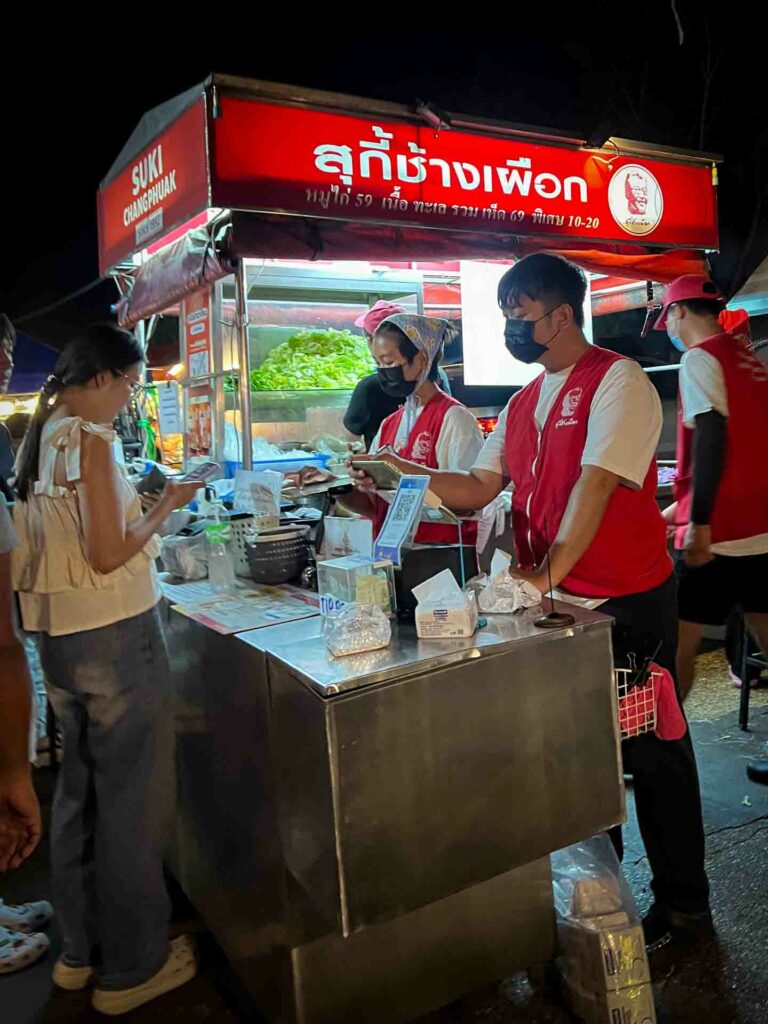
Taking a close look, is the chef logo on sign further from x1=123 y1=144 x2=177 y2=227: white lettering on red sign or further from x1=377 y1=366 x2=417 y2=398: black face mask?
x1=123 y1=144 x2=177 y2=227: white lettering on red sign

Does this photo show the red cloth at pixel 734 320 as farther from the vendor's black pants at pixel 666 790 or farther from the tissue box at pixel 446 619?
the tissue box at pixel 446 619

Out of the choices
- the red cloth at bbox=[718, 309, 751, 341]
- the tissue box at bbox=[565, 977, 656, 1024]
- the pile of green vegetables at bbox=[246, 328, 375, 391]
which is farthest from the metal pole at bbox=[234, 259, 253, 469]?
the red cloth at bbox=[718, 309, 751, 341]

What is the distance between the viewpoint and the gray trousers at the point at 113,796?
6.94 ft

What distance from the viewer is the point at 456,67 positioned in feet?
23.2

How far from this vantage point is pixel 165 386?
468 cm

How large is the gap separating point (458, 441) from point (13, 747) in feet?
6.53

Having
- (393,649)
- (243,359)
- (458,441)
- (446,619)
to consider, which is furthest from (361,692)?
(243,359)

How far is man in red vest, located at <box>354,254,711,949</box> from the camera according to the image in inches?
79.7

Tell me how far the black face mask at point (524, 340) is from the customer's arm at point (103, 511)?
122 centimetres

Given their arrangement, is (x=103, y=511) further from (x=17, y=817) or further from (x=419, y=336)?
(x=419, y=336)

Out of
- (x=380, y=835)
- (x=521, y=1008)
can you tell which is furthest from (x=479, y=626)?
(x=521, y=1008)

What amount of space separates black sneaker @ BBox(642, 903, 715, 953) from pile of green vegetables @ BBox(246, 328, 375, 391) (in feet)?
12.0

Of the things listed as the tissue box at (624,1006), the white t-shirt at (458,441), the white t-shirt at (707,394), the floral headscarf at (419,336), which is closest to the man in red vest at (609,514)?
the tissue box at (624,1006)

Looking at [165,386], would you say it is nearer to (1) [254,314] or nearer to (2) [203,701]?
(1) [254,314]
